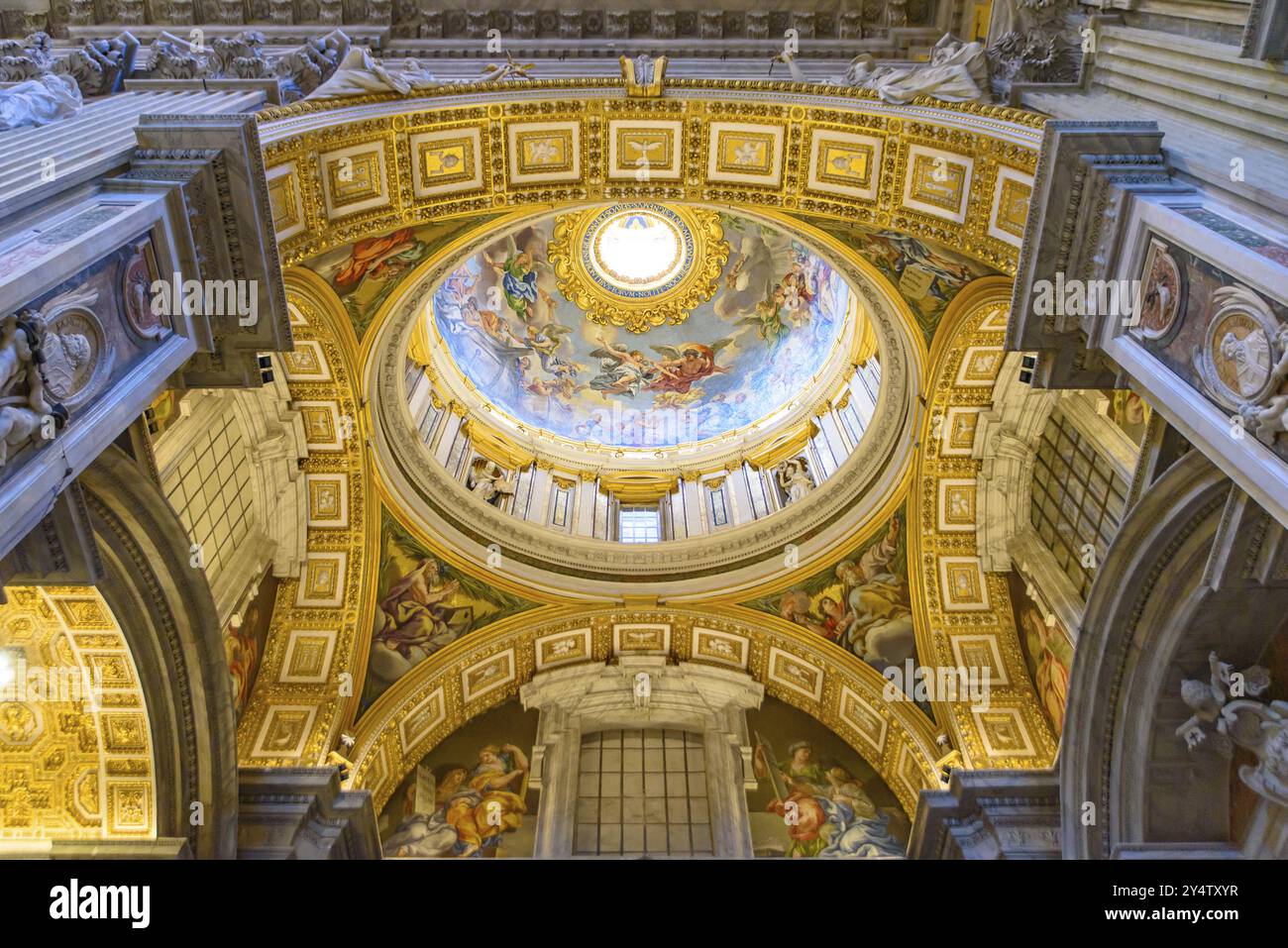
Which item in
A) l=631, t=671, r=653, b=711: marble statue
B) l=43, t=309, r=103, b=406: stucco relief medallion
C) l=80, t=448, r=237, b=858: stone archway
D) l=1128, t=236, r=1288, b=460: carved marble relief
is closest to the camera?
l=1128, t=236, r=1288, b=460: carved marble relief

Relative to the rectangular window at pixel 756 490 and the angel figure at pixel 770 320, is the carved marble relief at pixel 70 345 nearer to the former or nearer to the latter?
the rectangular window at pixel 756 490

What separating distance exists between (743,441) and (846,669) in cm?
572

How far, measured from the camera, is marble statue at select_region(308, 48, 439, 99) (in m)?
11.7

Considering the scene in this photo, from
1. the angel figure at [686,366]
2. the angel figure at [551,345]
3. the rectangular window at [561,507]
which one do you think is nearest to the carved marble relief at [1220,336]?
the rectangular window at [561,507]

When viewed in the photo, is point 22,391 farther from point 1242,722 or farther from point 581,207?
Result: point 1242,722

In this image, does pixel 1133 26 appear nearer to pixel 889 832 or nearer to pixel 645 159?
pixel 645 159

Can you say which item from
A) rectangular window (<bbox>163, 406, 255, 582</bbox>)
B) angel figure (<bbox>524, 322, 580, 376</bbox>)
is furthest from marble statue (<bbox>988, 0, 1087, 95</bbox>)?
angel figure (<bbox>524, 322, 580, 376</bbox>)

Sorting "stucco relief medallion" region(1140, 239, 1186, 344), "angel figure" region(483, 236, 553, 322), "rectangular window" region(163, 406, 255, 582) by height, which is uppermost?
"angel figure" region(483, 236, 553, 322)

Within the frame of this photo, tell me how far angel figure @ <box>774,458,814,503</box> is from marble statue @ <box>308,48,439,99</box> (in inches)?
365

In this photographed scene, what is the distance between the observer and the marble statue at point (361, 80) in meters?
11.7

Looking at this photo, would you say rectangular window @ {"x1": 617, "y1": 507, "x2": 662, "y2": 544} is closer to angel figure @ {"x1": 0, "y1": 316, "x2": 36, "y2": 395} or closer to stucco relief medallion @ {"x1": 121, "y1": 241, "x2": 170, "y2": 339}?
stucco relief medallion @ {"x1": 121, "y1": 241, "x2": 170, "y2": 339}

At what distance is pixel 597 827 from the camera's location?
1534 centimetres

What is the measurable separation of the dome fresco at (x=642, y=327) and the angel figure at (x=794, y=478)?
1794 millimetres

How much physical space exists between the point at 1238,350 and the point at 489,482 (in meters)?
13.4
